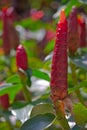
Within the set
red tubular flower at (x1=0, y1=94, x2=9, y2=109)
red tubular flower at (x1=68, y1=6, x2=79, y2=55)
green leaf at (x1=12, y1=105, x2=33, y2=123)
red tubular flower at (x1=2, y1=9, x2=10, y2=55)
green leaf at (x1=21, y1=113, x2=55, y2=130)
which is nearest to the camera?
green leaf at (x1=21, y1=113, x2=55, y2=130)

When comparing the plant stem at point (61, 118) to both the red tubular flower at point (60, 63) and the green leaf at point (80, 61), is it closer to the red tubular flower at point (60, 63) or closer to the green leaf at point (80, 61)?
the red tubular flower at point (60, 63)

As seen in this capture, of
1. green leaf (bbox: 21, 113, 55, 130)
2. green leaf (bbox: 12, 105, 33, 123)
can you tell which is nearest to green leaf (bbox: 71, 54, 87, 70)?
green leaf (bbox: 12, 105, 33, 123)

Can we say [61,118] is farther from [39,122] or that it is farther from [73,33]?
[73,33]

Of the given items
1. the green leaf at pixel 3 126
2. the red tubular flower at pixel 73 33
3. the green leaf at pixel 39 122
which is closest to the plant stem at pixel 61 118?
the green leaf at pixel 39 122

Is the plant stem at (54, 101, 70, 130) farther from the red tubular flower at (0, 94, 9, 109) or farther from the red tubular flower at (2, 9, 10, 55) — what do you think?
the red tubular flower at (2, 9, 10, 55)

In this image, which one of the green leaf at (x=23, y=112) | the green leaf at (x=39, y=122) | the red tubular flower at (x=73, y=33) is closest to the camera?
the green leaf at (x=39, y=122)

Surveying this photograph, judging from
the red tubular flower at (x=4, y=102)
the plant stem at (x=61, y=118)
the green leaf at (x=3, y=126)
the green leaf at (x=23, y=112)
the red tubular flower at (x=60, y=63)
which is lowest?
the green leaf at (x=3, y=126)

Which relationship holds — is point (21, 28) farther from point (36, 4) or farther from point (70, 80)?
point (70, 80)
